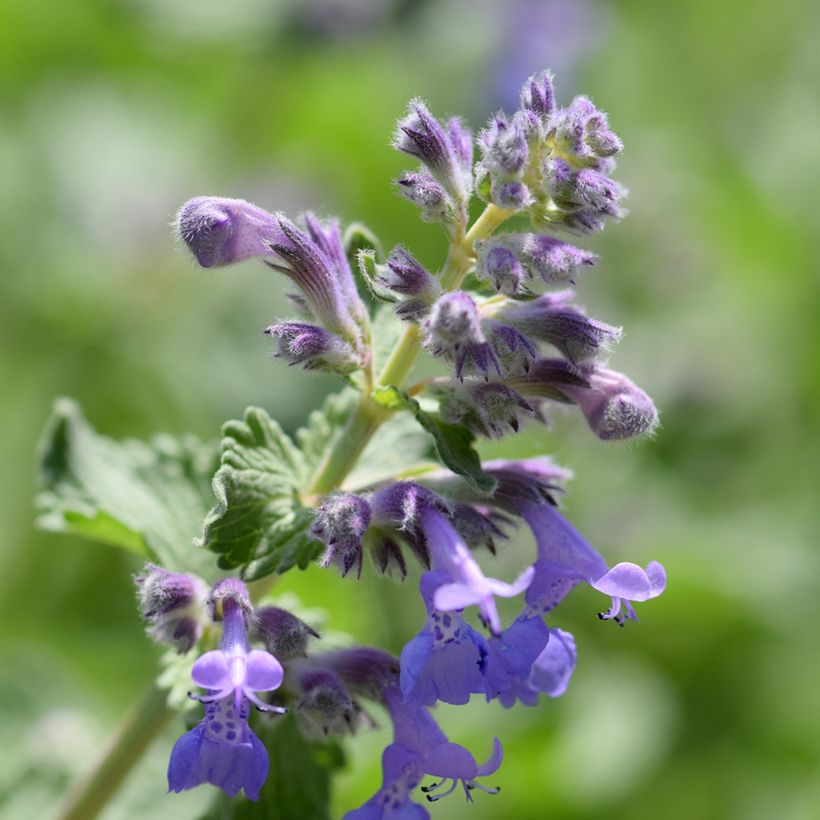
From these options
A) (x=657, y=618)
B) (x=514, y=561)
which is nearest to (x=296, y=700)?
(x=514, y=561)

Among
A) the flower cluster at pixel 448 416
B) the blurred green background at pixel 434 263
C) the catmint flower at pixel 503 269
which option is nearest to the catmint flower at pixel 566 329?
the flower cluster at pixel 448 416

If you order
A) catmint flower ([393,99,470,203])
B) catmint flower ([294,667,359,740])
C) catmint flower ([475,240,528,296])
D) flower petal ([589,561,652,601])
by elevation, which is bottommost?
catmint flower ([294,667,359,740])

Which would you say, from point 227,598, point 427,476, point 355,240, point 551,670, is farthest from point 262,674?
point 355,240

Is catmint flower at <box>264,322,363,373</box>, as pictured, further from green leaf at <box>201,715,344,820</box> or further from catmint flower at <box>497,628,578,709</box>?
green leaf at <box>201,715,344,820</box>

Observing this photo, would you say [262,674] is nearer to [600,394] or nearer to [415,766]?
[415,766]

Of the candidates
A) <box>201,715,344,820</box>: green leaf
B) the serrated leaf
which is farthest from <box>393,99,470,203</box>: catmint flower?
<box>201,715,344,820</box>: green leaf

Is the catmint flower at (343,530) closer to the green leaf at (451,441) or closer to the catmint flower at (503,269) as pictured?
the green leaf at (451,441)
